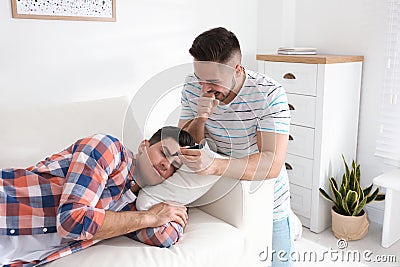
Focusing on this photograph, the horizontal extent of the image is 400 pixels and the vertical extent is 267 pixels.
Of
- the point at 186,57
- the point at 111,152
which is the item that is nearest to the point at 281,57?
the point at 186,57

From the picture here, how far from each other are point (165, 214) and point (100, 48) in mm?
1288

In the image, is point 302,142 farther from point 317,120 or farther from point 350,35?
point 350,35

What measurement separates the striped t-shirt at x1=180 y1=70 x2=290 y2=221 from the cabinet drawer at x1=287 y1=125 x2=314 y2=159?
924 millimetres

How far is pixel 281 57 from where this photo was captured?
8.96 feet

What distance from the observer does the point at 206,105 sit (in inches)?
62.8

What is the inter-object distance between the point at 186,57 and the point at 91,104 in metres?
0.98

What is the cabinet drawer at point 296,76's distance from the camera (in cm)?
257

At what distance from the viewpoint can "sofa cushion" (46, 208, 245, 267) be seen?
4.64ft

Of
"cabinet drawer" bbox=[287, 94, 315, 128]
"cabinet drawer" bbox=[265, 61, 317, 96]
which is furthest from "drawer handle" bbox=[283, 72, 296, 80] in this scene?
"cabinet drawer" bbox=[287, 94, 315, 128]

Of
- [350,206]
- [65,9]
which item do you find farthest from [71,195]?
[350,206]

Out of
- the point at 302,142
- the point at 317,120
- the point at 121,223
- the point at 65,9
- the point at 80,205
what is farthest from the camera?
the point at 302,142

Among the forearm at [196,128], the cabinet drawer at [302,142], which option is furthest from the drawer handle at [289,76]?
the forearm at [196,128]

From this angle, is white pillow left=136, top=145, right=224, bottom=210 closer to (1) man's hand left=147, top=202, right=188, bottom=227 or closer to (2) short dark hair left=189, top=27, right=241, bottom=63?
(1) man's hand left=147, top=202, right=188, bottom=227

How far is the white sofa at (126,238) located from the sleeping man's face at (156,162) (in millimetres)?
234
